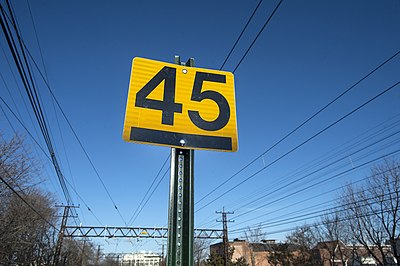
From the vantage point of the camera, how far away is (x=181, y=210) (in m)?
2.04

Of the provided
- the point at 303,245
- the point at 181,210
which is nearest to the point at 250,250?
the point at 303,245

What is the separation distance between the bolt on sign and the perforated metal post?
124 millimetres

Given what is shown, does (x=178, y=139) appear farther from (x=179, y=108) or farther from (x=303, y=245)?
(x=303, y=245)

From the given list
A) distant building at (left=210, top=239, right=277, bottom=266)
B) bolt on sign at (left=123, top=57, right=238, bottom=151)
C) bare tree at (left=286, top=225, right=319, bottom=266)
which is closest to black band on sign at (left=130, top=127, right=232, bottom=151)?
bolt on sign at (left=123, top=57, right=238, bottom=151)

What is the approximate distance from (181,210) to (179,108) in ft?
2.65

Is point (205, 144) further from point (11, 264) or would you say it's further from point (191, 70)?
point (11, 264)

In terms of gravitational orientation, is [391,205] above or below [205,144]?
above

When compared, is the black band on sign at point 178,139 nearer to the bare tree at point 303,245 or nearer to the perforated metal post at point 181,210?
the perforated metal post at point 181,210

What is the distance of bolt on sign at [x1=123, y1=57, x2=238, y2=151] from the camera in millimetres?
2180

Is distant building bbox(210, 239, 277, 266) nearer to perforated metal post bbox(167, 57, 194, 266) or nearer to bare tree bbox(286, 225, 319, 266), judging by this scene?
bare tree bbox(286, 225, 319, 266)

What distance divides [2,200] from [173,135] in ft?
84.3

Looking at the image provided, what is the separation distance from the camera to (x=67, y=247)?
172 feet

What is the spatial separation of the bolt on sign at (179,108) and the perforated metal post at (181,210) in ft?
0.41

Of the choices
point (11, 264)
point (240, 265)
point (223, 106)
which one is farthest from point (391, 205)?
point (11, 264)
